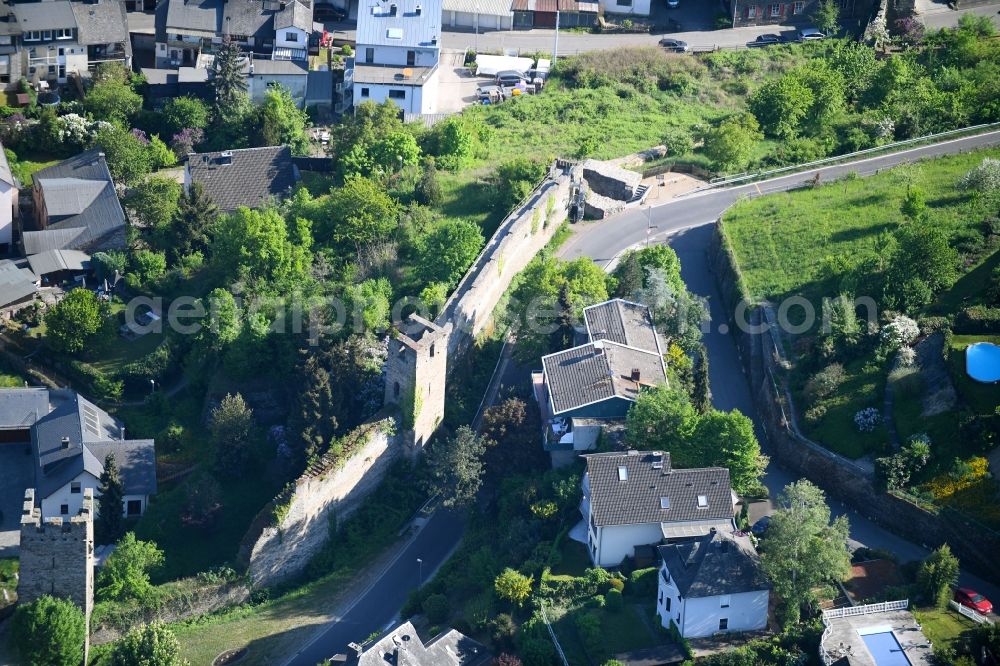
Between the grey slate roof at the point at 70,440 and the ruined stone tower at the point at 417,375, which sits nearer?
the ruined stone tower at the point at 417,375

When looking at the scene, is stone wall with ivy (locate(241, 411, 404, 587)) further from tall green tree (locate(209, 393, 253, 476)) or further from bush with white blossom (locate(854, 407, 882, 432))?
bush with white blossom (locate(854, 407, 882, 432))

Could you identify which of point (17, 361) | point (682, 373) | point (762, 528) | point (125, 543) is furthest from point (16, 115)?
point (762, 528)

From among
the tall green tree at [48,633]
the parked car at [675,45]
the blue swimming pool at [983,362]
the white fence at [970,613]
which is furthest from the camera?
the parked car at [675,45]

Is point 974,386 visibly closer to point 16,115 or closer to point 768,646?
point 768,646

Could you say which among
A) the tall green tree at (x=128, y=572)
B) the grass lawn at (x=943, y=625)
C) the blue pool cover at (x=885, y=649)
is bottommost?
the tall green tree at (x=128, y=572)

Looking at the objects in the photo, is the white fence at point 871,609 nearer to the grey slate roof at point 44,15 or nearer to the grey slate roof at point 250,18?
the grey slate roof at point 250,18

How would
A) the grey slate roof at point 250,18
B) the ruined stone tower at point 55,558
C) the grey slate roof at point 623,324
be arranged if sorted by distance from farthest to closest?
the grey slate roof at point 250,18, the grey slate roof at point 623,324, the ruined stone tower at point 55,558

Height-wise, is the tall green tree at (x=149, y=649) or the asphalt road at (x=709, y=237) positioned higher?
the asphalt road at (x=709, y=237)

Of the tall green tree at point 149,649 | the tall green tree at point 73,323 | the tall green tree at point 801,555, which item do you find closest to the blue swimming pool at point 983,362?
the tall green tree at point 801,555
